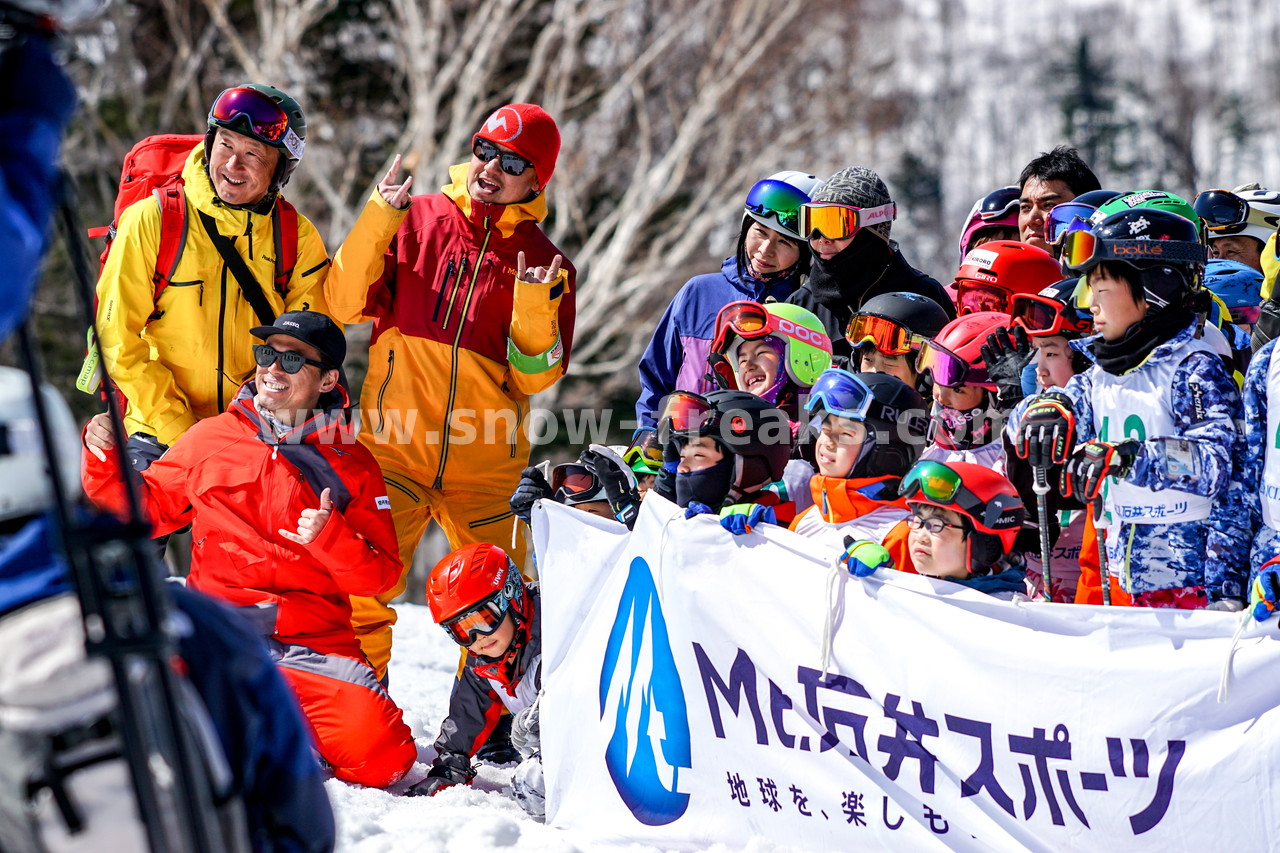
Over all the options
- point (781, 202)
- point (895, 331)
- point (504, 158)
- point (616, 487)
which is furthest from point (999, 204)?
point (616, 487)

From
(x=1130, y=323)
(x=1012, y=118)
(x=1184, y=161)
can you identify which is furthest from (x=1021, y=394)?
(x=1012, y=118)

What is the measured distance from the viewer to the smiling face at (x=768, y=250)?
227 inches

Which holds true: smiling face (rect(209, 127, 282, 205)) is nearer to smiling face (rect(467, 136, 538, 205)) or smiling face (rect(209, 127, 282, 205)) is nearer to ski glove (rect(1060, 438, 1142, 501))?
smiling face (rect(467, 136, 538, 205))

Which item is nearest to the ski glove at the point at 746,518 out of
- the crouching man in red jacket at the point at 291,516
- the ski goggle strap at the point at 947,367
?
the ski goggle strap at the point at 947,367

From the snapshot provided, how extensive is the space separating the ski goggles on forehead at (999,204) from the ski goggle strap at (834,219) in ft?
3.93

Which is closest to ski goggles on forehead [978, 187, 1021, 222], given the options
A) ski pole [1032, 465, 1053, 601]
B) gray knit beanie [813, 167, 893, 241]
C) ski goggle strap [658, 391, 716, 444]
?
gray knit beanie [813, 167, 893, 241]

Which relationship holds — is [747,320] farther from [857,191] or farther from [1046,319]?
[1046,319]

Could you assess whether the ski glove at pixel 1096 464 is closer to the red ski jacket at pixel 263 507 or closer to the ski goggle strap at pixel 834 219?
the ski goggle strap at pixel 834 219

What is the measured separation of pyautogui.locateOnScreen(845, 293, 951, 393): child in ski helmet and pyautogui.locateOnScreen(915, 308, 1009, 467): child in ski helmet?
0.11 m

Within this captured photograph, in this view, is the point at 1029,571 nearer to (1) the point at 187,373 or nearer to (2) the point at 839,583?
(2) the point at 839,583

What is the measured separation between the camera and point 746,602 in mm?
4145

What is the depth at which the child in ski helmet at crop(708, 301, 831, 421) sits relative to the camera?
514 cm

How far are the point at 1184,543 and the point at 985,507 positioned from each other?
0.58m

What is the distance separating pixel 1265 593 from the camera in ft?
10.7
